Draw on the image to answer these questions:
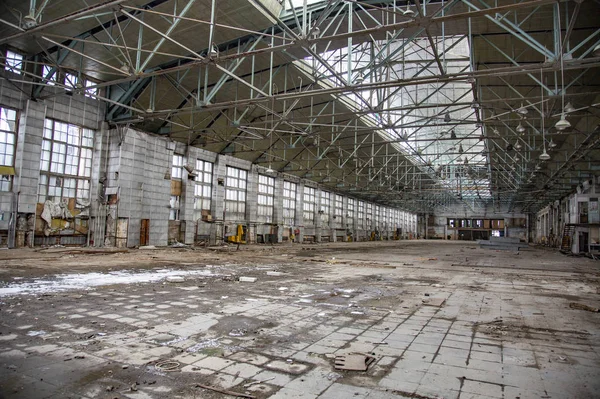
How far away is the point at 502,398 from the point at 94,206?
2364 cm

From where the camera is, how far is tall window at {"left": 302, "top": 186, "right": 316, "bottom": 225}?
44278 mm

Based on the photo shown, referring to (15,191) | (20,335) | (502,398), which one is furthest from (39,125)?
(502,398)

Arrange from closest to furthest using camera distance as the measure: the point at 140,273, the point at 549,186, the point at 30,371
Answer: the point at 30,371 → the point at 140,273 → the point at 549,186

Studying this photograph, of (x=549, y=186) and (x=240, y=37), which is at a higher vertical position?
(x=240, y=37)

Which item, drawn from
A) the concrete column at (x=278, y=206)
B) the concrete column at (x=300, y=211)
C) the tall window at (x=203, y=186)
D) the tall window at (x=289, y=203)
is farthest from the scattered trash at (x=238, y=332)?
the concrete column at (x=300, y=211)

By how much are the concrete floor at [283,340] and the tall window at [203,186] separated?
1995cm

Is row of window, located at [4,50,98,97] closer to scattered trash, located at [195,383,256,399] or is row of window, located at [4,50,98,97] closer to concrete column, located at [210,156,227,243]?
concrete column, located at [210,156,227,243]

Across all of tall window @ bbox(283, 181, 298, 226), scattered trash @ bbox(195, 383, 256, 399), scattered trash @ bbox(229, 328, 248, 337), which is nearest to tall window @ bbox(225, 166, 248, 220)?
tall window @ bbox(283, 181, 298, 226)

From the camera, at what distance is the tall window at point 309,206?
145 feet

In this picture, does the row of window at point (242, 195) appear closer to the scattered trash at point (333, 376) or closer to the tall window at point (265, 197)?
the tall window at point (265, 197)

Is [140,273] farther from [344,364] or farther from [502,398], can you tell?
[502,398]

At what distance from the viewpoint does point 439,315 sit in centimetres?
714

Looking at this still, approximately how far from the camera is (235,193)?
3394 cm

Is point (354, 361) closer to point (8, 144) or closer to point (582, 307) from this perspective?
point (582, 307)
